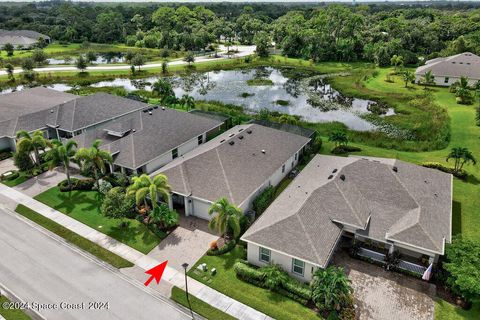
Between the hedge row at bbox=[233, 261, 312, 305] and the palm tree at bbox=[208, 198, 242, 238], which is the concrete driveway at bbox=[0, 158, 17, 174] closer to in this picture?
the palm tree at bbox=[208, 198, 242, 238]

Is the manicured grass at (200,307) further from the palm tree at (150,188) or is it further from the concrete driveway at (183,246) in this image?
the palm tree at (150,188)

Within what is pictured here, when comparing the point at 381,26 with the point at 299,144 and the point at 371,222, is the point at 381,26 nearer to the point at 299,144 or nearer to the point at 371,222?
the point at 299,144

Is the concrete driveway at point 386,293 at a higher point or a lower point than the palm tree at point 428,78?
lower

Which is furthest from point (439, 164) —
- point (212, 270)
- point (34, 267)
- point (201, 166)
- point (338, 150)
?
point (34, 267)

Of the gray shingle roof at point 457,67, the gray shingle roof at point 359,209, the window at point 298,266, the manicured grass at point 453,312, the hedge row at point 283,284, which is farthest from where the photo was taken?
the gray shingle roof at point 457,67

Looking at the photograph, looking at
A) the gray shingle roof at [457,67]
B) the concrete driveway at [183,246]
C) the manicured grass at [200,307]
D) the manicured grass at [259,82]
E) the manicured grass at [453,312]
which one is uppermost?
the gray shingle roof at [457,67]

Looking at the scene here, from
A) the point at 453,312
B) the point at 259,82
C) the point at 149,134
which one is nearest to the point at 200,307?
the point at 453,312

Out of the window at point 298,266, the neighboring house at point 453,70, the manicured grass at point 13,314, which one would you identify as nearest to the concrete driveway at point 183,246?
the window at point 298,266
